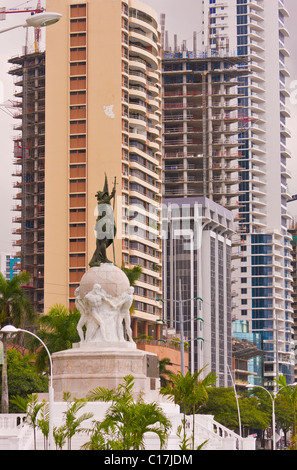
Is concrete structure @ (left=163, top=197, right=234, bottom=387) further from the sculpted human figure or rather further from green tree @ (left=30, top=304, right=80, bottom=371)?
the sculpted human figure

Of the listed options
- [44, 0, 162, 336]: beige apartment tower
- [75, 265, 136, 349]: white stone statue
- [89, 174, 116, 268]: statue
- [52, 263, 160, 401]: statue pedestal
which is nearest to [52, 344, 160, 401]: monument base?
[52, 263, 160, 401]: statue pedestal

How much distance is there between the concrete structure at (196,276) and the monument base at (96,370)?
87.1 meters

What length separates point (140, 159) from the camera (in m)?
119

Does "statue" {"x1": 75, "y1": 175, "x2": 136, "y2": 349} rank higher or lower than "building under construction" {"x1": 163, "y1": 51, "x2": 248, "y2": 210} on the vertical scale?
lower

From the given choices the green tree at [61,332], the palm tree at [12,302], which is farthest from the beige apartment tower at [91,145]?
the palm tree at [12,302]

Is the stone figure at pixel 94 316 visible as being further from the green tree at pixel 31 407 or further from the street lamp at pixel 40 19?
the street lamp at pixel 40 19

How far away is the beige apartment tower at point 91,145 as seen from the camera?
11100 cm

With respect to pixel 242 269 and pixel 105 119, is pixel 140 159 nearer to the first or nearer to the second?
pixel 105 119

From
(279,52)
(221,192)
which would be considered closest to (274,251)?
(221,192)

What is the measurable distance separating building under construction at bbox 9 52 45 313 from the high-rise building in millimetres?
48195

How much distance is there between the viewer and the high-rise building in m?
174

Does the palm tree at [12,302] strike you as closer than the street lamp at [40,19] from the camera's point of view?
No
